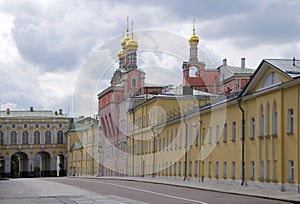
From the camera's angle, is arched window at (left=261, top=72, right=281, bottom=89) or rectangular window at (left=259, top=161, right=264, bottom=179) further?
rectangular window at (left=259, top=161, right=264, bottom=179)

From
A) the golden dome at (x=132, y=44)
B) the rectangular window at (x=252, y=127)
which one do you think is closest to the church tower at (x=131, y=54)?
the golden dome at (x=132, y=44)

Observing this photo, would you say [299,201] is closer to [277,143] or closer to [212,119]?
[277,143]

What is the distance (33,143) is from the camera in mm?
117562

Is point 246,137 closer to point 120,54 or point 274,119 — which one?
point 274,119

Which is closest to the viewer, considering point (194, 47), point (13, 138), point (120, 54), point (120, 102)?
point (120, 102)

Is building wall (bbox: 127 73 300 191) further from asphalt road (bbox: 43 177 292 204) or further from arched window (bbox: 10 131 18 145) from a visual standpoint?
arched window (bbox: 10 131 18 145)

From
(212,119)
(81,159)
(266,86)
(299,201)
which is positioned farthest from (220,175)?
(81,159)

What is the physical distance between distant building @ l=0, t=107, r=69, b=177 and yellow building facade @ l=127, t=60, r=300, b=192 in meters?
64.9

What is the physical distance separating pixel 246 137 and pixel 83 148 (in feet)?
228

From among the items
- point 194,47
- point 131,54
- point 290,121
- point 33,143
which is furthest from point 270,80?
point 33,143

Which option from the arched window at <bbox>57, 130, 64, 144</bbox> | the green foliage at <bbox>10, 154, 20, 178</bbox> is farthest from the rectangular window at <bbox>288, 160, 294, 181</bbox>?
the green foliage at <bbox>10, 154, 20, 178</bbox>

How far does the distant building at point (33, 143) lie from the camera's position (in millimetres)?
116688

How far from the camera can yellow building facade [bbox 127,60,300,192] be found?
93.3 feet

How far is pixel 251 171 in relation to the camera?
3291 cm
